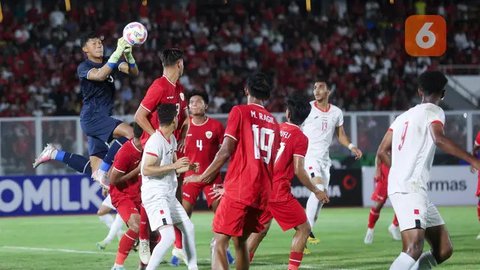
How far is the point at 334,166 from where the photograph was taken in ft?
90.3

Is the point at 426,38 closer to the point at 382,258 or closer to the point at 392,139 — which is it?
the point at 382,258

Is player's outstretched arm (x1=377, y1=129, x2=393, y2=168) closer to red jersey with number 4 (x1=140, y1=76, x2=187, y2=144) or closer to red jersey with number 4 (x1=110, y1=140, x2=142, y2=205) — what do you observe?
red jersey with number 4 (x1=140, y1=76, x2=187, y2=144)

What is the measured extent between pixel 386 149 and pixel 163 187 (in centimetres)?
267

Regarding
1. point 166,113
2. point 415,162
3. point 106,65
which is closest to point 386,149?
point 415,162

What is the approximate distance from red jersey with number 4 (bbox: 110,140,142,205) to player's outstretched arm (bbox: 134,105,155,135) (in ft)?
2.00

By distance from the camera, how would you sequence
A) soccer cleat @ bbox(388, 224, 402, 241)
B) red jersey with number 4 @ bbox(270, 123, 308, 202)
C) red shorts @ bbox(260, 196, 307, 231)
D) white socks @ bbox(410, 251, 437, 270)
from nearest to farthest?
white socks @ bbox(410, 251, 437, 270) → red jersey with number 4 @ bbox(270, 123, 308, 202) → red shorts @ bbox(260, 196, 307, 231) → soccer cleat @ bbox(388, 224, 402, 241)

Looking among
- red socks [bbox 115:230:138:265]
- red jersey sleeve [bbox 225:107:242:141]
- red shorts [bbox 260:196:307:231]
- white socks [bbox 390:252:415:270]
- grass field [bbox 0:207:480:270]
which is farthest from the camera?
grass field [bbox 0:207:480:270]

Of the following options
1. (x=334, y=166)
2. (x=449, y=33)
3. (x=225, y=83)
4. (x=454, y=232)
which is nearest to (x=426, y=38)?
(x=449, y=33)

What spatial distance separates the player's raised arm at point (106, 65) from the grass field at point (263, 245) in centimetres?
246

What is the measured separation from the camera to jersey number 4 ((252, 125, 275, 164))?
10.2 metres

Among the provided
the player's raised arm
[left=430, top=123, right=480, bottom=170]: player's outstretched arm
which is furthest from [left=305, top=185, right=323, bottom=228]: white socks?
[left=430, top=123, right=480, bottom=170]: player's outstretched arm

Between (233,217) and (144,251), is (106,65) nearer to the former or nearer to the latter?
(144,251)

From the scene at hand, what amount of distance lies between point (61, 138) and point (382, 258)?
12636 millimetres

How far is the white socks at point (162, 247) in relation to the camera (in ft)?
37.4
